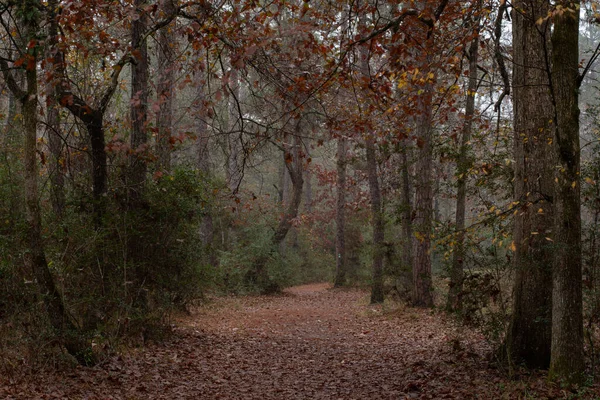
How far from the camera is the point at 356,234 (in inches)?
1060

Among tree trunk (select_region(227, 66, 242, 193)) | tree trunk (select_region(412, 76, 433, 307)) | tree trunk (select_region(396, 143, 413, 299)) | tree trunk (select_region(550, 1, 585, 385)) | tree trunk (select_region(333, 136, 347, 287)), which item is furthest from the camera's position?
tree trunk (select_region(333, 136, 347, 287))

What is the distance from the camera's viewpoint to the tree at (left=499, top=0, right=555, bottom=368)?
6.71 meters

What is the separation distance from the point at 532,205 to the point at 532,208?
0.04 meters

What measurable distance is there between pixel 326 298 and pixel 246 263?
11.1 feet

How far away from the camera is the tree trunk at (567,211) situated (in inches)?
219

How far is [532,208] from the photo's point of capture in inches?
270

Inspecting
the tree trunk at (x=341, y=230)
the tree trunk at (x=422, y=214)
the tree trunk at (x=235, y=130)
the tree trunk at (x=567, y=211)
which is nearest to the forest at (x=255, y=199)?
the tree trunk at (x=567, y=211)

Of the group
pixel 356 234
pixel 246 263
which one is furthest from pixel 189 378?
pixel 356 234

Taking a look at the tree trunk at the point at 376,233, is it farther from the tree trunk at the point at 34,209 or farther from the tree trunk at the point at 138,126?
the tree trunk at the point at 34,209

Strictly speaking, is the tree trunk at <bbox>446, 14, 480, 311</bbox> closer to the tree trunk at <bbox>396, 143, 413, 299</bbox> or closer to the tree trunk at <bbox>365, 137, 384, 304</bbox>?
the tree trunk at <bbox>396, 143, 413, 299</bbox>

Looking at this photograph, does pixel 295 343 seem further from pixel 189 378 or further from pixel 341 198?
pixel 341 198

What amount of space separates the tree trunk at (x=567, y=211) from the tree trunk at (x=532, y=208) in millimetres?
810

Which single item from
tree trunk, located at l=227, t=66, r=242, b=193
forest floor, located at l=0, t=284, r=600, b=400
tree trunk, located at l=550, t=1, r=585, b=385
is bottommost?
forest floor, located at l=0, t=284, r=600, b=400

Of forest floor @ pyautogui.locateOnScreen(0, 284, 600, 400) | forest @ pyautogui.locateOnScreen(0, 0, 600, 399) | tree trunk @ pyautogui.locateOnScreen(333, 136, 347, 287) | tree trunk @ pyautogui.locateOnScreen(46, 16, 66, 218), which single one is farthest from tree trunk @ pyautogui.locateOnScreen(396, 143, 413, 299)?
tree trunk @ pyautogui.locateOnScreen(46, 16, 66, 218)
